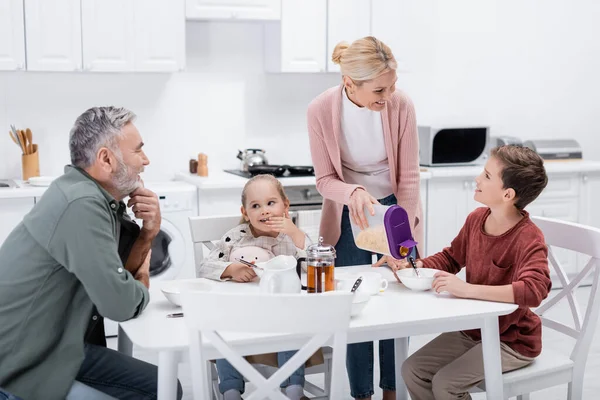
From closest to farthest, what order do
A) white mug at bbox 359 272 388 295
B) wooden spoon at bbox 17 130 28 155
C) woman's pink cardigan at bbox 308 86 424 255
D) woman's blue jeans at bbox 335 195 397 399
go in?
white mug at bbox 359 272 388 295
woman's pink cardigan at bbox 308 86 424 255
woman's blue jeans at bbox 335 195 397 399
wooden spoon at bbox 17 130 28 155

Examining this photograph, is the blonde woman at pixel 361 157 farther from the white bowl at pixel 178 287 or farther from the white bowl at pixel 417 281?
the white bowl at pixel 178 287

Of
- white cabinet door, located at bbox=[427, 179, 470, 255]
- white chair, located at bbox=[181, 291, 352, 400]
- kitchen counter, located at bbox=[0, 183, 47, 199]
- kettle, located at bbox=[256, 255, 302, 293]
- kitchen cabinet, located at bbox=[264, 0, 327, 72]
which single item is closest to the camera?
white chair, located at bbox=[181, 291, 352, 400]

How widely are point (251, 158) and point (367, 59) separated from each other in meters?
2.07

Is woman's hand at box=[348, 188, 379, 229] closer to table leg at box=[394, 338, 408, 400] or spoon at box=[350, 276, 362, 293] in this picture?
spoon at box=[350, 276, 362, 293]

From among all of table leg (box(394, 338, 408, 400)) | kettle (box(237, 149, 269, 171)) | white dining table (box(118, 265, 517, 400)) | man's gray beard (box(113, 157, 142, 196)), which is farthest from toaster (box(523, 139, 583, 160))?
man's gray beard (box(113, 157, 142, 196))

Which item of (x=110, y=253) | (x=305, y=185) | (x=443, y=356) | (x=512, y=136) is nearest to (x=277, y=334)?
(x=110, y=253)

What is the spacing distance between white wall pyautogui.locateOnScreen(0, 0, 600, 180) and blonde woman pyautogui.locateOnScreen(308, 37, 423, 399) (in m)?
1.94

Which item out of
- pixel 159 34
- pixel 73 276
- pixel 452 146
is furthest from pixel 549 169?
pixel 73 276

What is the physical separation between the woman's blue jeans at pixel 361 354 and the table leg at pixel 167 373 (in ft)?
3.62

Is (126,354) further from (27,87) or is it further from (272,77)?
(272,77)

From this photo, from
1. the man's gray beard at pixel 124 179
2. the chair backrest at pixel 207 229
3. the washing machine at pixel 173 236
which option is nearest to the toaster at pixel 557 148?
the washing machine at pixel 173 236

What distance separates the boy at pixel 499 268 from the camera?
89.8 inches

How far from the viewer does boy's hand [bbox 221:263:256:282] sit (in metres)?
2.34

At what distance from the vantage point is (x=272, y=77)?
4734mm
